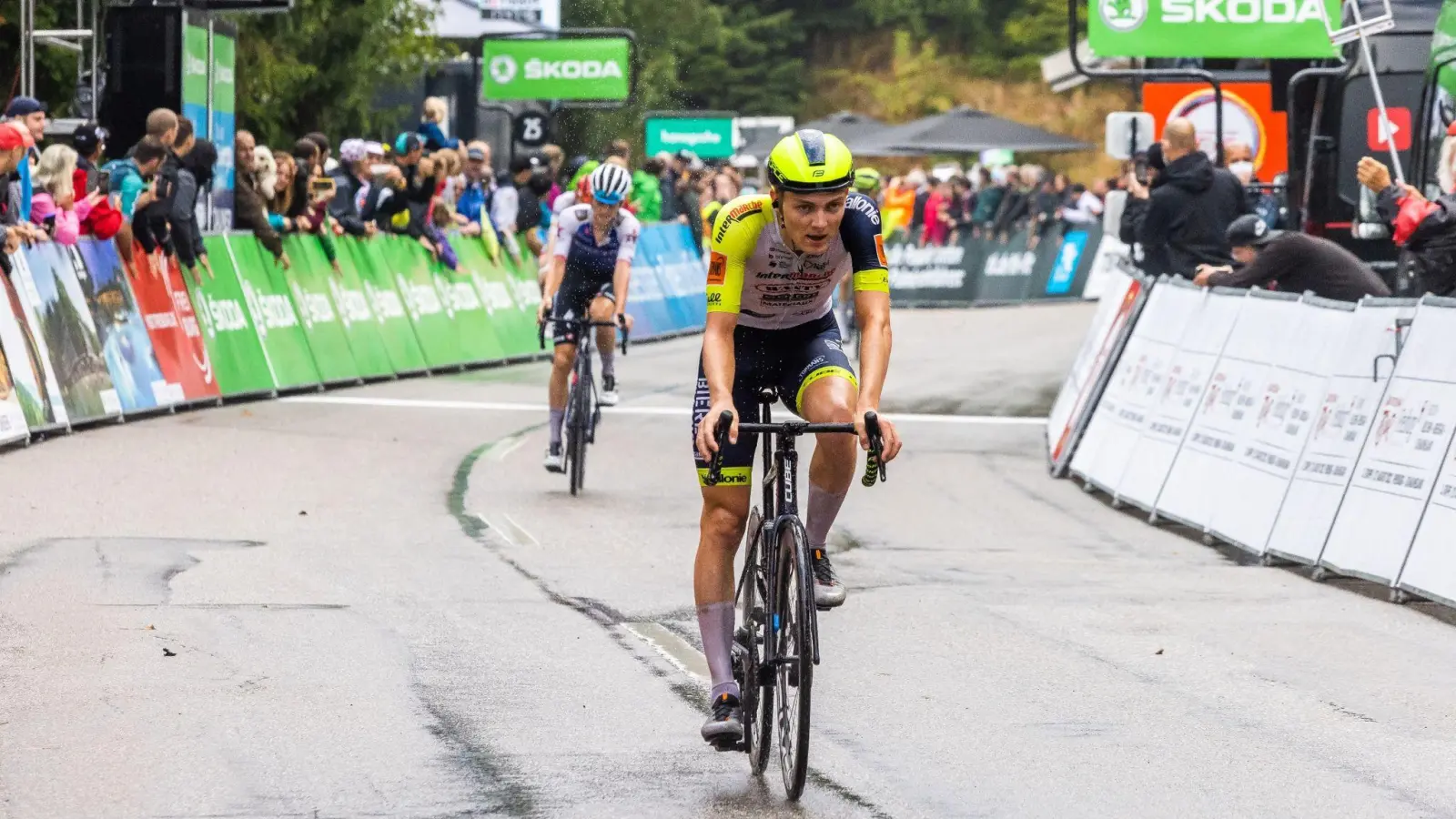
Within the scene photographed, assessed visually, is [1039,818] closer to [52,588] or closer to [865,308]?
[865,308]

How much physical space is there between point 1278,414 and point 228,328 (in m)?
9.66

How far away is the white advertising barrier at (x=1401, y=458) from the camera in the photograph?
10.9m

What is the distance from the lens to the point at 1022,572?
11.5 meters

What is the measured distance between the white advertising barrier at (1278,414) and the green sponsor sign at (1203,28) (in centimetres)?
673

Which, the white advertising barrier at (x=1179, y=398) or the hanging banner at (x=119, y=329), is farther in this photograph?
the hanging banner at (x=119, y=329)

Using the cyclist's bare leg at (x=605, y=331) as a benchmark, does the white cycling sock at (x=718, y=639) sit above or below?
above

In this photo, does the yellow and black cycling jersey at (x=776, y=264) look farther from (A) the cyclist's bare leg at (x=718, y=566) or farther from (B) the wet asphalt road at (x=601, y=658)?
(B) the wet asphalt road at (x=601, y=658)

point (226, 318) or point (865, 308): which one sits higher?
point (865, 308)

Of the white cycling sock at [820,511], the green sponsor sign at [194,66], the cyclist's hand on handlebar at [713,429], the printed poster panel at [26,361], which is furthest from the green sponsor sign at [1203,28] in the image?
the cyclist's hand on handlebar at [713,429]

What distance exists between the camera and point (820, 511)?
7355 mm

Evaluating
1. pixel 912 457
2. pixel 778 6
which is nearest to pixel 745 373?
pixel 912 457

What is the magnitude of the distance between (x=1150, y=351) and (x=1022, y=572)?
392cm

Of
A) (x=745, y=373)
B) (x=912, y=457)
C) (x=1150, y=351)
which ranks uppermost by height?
(x=745, y=373)

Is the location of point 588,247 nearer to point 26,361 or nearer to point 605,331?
point 605,331
